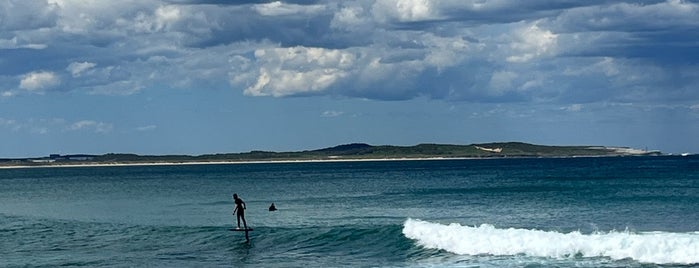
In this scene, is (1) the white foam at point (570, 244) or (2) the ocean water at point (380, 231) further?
(2) the ocean water at point (380, 231)

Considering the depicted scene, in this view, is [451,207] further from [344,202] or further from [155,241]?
[155,241]

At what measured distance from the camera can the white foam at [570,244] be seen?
35094 millimetres

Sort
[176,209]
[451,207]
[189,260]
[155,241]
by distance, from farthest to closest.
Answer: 1. [176,209]
2. [451,207]
3. [155,241]
4. [189,260]

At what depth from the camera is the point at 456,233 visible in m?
42.5

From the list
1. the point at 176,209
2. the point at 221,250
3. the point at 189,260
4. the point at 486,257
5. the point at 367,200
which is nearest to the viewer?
the point at 486,257

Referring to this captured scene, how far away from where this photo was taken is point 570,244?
37562mm

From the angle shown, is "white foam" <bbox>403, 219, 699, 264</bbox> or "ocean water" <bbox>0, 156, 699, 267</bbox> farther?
"ocean water" <bbox>0, 156, 699, 267</bbox>

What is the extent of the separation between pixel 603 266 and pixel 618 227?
607 inches

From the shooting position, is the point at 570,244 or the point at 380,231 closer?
the point at 570,244

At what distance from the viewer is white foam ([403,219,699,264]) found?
35.1 meters

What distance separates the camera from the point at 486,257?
3794cm

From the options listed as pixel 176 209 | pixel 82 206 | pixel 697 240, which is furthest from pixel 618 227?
pixel 82 206

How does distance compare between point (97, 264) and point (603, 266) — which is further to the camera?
point (97, 264)

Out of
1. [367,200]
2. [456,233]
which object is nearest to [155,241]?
[456,233]
